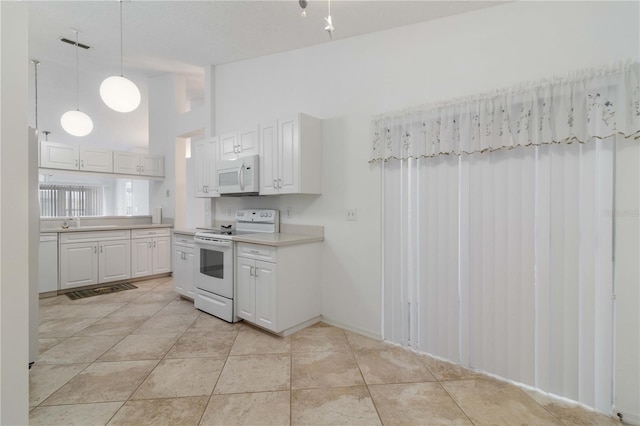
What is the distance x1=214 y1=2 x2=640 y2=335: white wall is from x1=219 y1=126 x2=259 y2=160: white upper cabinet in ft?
1.33

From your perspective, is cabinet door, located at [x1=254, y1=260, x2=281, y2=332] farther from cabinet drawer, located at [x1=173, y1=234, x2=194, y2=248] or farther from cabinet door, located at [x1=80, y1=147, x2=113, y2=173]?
cabinet door, located at [x1=80, y1=147, x2=113, y2=173]

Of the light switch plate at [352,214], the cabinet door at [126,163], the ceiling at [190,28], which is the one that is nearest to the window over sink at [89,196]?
the cabinet door at [126,163]

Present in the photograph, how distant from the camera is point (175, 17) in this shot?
115 inches

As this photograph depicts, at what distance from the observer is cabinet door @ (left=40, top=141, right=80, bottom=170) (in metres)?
4.24

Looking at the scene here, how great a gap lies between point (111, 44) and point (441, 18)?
355 cm

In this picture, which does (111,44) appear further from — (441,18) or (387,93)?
(441,18)

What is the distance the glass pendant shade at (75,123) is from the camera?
3.76m

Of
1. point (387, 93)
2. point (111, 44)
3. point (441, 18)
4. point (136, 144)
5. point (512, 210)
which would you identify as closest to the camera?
point (512, 210)

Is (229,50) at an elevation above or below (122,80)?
above

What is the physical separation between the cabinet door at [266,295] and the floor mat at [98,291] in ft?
8.74

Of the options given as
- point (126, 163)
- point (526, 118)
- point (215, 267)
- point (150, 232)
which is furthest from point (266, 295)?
point (126, 163)

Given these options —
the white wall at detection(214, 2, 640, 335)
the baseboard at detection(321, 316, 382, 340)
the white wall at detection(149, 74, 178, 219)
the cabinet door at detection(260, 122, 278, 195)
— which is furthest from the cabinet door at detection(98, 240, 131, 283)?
the baseboard at detection(321, 316, 382, 340)

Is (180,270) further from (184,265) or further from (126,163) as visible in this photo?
(126,163)

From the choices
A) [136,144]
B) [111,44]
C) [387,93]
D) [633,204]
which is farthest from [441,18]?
[136,144]
